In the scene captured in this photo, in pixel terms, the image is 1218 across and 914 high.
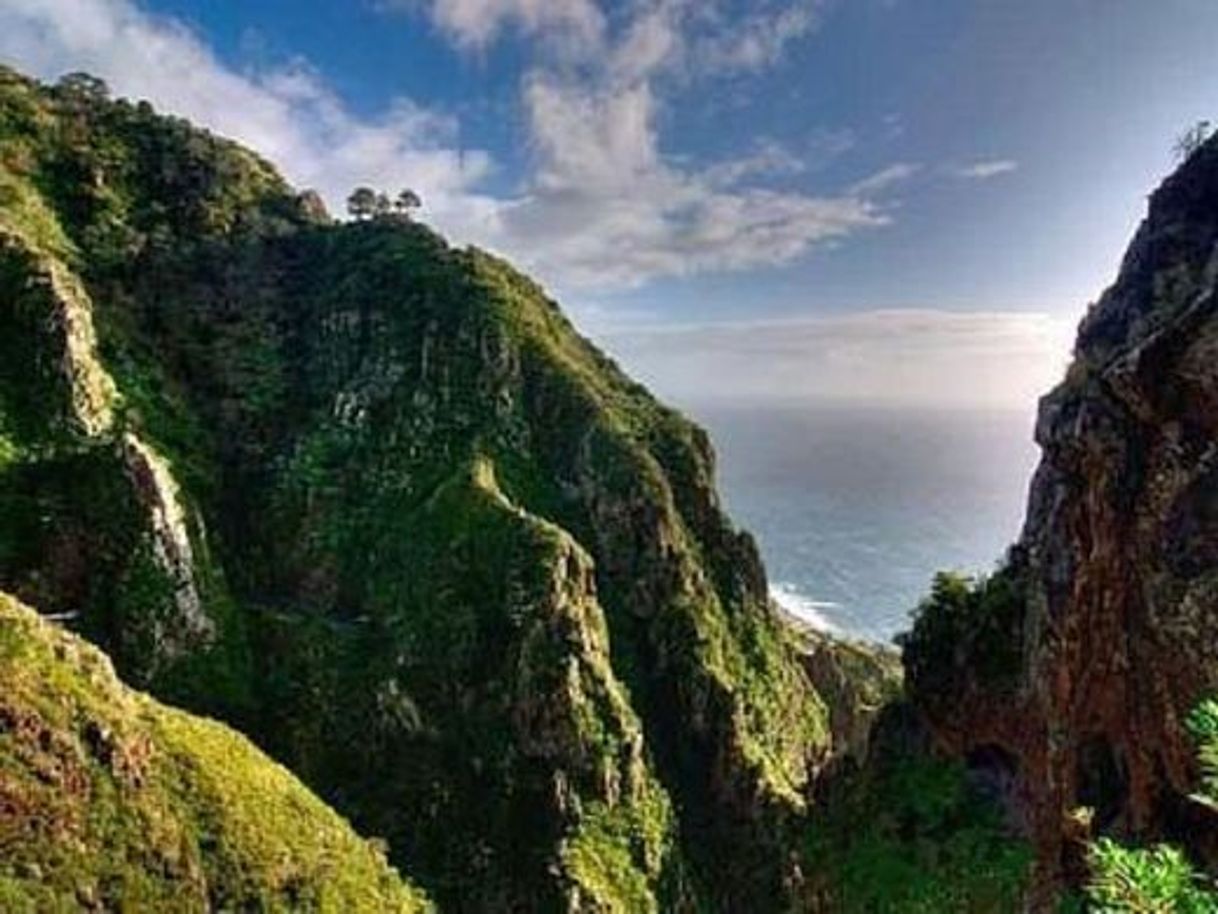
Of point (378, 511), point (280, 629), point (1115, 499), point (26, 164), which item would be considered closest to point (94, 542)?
point (280, 629)

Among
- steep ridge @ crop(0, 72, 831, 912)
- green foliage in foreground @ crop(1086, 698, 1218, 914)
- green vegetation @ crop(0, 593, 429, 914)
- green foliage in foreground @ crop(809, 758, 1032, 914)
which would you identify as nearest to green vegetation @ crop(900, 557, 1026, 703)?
green foliage in foreground @ crop(809, 758, 1032, 914)

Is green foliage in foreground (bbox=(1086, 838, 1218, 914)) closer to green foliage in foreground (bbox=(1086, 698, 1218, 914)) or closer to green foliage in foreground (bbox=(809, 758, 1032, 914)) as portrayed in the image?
green foliage in foreground (bbox=(1086, 698, 1218, 914))

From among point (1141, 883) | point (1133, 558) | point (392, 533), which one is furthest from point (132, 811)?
point (1141, 883)

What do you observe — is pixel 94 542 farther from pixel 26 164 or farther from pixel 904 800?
pixel 904 800

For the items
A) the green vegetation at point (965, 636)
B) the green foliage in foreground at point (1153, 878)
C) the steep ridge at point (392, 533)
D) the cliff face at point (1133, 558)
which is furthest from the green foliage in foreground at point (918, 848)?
the steep ridge at point (392, 533)

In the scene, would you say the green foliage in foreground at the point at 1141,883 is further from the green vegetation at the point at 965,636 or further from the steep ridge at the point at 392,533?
the steep ridge at the point at 392,533
